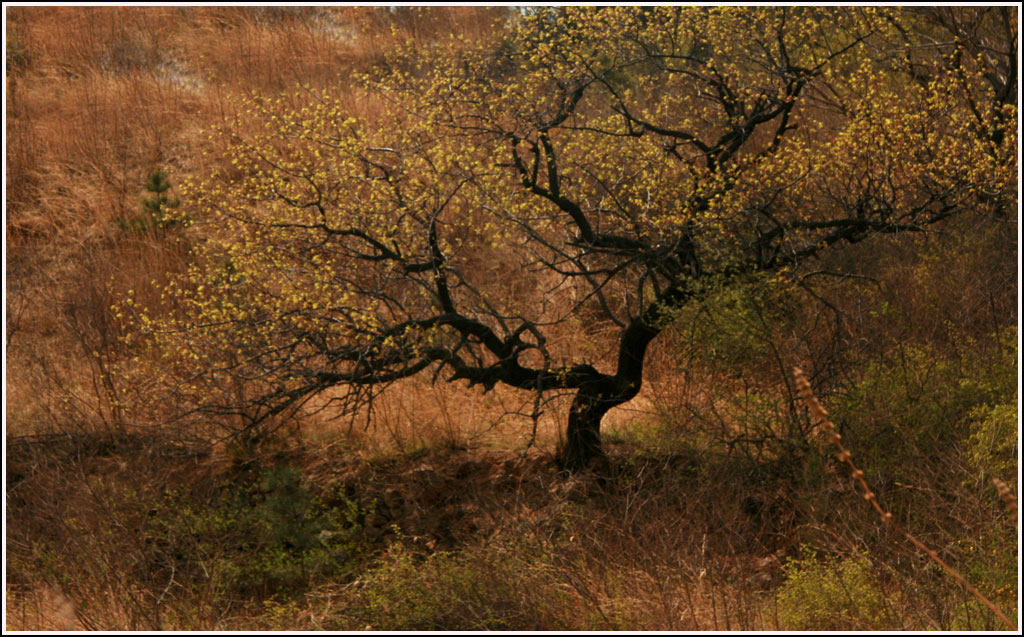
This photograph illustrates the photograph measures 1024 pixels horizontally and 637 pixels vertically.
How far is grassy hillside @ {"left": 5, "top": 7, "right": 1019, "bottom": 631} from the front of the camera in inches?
243

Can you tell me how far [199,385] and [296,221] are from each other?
2436mm

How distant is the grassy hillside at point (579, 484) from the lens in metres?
6.16

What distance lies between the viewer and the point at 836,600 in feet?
18.9

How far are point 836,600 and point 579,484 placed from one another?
Answer: 112 inches

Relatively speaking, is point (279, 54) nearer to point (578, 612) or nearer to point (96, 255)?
point (96, 255)

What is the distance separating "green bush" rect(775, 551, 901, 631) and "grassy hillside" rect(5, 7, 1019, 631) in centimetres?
2

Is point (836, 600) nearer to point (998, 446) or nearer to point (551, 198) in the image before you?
point (998, 446)

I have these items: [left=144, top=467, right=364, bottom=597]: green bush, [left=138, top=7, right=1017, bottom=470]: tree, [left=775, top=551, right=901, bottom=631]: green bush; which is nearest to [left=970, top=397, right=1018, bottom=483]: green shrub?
[left=775, top=551, right=901, bottom=631]: green bush

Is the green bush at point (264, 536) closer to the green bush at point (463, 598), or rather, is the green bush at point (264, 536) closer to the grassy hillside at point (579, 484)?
the grassy hillside at point (579, 484)

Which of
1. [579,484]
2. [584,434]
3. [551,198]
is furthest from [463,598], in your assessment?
[551,198]

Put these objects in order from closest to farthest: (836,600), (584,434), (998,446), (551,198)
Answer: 1. (836,600)
2. (998,446)
3. (551,198)
4. (584,434)

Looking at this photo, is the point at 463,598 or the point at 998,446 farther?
the point at 998,446

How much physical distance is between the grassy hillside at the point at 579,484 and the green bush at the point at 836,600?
0.06 ft

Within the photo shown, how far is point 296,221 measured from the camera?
7.66 meters
